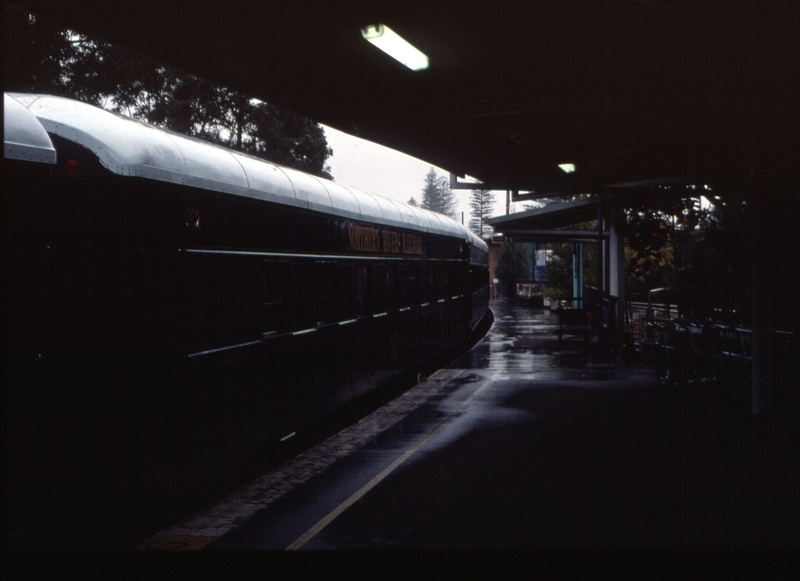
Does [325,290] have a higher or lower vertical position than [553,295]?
higher

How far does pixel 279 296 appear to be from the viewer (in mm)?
8312

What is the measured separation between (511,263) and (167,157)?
58.2 m

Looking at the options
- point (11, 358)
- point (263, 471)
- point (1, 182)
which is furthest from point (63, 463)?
point (263, 471)

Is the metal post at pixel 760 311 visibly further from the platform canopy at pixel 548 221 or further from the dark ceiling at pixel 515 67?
the platform canopy at pixel 548 221

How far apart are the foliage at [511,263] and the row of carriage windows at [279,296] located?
4931 centimetres

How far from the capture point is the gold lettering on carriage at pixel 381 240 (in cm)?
1079

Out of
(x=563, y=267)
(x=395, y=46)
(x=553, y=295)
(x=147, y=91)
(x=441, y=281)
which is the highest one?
(x=147, y=91)

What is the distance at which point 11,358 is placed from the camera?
200 inches

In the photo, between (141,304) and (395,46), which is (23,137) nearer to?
(141,304)

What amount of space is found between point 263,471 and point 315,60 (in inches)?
157

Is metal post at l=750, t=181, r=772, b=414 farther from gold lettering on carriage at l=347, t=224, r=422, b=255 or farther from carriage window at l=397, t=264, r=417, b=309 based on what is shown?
carriage window at l=397, t=264, r=417, b=309

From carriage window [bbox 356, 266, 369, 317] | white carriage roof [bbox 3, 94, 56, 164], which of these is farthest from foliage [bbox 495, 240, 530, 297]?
white carriage roof [bbox 3, 94, 56, 164]

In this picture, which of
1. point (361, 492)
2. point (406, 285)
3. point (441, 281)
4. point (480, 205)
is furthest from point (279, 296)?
point (480, 205)

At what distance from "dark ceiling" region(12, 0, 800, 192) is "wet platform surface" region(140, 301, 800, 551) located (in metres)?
3.45
